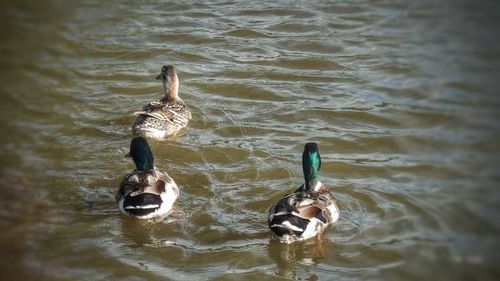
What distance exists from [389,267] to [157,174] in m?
2.92

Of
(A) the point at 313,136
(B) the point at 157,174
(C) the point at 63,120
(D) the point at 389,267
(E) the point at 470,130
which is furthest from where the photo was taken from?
(C) the point at 63,120

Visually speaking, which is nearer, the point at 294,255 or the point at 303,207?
the point at 294,255

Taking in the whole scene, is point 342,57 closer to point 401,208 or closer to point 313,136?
point 313,136

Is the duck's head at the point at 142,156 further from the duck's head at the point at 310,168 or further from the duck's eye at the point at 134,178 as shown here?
the duck's head at the point at 310,168

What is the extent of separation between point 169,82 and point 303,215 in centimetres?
455

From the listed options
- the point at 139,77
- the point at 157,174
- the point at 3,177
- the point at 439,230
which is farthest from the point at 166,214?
the point at 139,77

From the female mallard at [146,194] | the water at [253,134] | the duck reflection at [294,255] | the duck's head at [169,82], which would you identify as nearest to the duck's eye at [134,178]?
the female mallard at [146,194]

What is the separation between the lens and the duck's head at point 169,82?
437 inches

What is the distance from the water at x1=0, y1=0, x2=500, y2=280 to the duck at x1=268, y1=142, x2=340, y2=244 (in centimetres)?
15

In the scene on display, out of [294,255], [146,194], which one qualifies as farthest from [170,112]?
[294,255]

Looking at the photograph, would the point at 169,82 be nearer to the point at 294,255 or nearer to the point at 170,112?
the point at 170,112

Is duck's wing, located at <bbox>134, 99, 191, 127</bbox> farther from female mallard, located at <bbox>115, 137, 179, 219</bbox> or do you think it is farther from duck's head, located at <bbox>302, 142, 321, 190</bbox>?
duck's head, located at <bbox>302, 142, 321, 190</bbox>

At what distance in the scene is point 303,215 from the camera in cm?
727

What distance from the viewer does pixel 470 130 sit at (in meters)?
8.92
